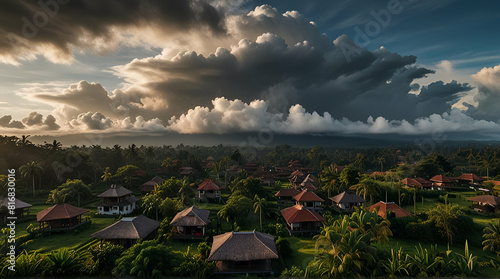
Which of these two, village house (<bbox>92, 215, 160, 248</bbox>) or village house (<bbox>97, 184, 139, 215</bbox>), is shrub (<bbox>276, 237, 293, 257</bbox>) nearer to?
village house (<bbox>92, 215, 160, 248</bbox>)

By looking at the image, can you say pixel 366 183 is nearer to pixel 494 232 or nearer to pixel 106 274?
pixel 494 232

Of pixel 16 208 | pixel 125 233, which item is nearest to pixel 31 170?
pixel 16 208

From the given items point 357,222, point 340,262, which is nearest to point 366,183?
point 357,222

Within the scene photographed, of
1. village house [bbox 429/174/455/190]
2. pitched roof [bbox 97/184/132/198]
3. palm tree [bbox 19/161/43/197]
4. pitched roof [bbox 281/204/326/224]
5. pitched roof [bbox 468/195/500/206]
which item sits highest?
palm tree [bbox 19/161/43/197]

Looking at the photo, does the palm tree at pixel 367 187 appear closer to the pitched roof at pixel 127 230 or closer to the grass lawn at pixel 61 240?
the pitched roof at pixel 127 230

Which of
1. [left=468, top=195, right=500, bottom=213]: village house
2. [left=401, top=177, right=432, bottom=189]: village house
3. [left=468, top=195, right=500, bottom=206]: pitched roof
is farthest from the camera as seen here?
[left=401, top=177, right=432, bottom=189]: village house

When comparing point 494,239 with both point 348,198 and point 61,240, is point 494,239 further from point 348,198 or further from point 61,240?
point 61,240

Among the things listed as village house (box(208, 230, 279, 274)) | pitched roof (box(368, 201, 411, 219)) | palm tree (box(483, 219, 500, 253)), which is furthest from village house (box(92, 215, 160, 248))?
palm tree (box(483, 219, 500, 253))
